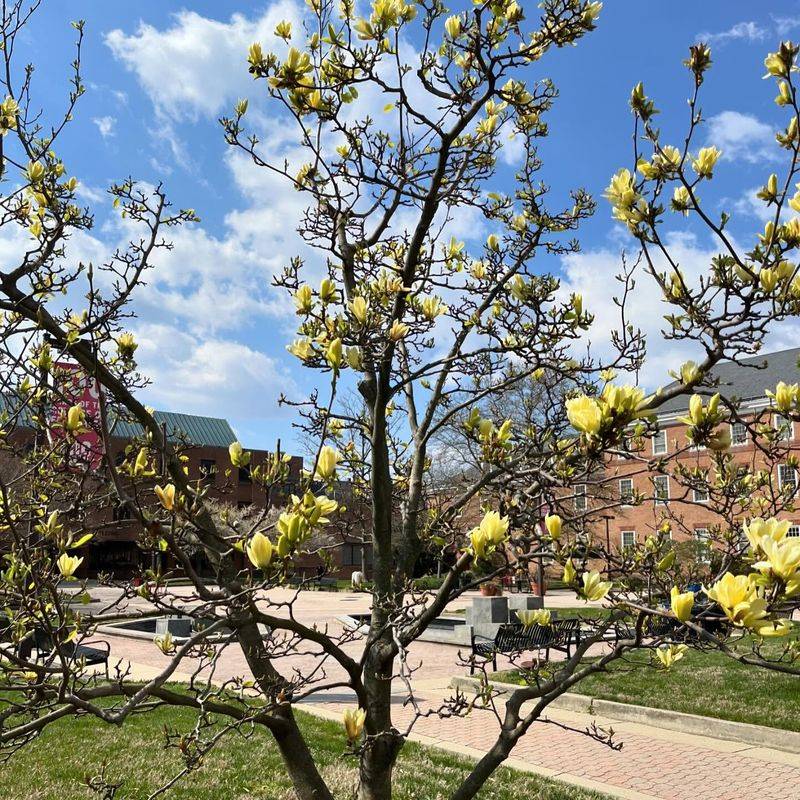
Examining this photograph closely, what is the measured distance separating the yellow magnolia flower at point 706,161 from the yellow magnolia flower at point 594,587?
61.7 inches

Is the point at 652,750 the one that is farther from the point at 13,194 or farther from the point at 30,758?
the point at 13,194

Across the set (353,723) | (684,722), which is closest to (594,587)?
(353,723)

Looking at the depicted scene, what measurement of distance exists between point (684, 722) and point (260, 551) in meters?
8.02

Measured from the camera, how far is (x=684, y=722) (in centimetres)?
849

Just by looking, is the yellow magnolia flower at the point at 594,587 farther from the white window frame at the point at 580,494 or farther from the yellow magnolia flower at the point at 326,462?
the yellow magnolia flower at the point at 326,462

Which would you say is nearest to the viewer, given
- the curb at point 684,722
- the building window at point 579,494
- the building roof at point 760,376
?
the building window at point 579,494

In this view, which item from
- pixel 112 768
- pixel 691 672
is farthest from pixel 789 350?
pixel 112 768

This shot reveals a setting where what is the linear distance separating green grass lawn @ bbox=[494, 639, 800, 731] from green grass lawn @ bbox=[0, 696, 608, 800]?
2643 mm

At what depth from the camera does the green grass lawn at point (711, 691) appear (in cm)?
858

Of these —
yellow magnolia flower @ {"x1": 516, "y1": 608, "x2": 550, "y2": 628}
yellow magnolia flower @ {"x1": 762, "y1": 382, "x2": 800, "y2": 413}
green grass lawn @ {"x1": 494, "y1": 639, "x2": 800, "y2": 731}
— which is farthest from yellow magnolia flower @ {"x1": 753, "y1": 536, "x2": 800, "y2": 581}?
green grass lawn @ {"x1": 494, "y1": 639, "x2": 800, "y2": 731}

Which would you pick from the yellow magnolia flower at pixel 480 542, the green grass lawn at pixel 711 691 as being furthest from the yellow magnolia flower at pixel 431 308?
the green grass lawn at pixel 711 691

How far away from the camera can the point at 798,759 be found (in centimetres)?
725

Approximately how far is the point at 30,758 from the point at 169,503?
5777mm

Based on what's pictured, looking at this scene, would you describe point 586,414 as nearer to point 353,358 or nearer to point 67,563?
point 353,358
